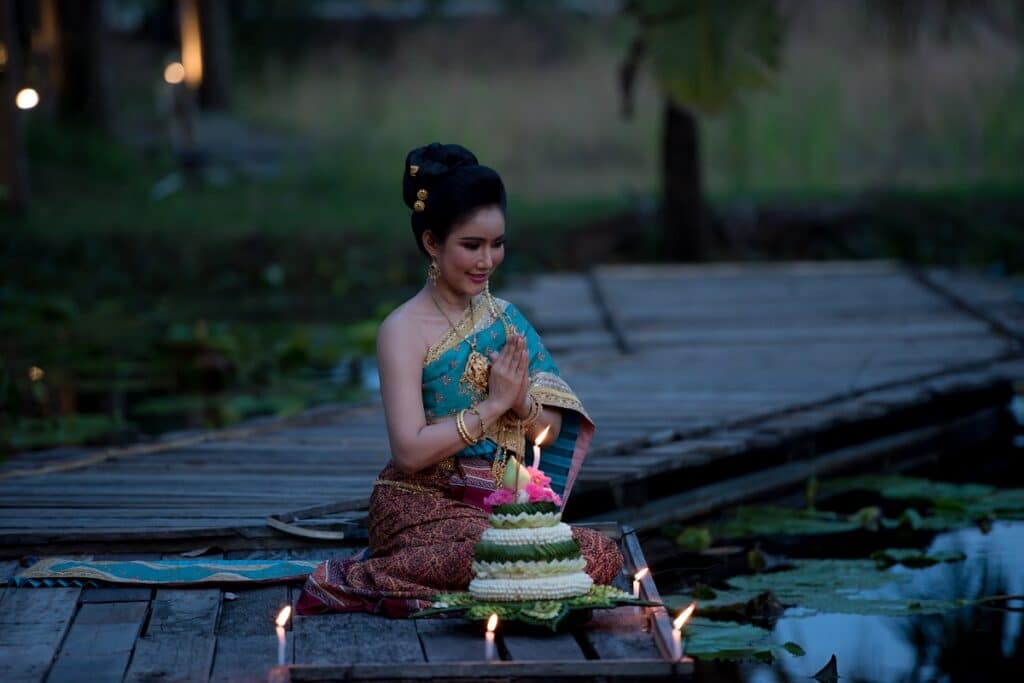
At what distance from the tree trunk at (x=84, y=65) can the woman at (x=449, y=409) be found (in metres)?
15.9

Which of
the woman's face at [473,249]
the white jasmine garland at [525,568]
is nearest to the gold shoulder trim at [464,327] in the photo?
the woman's face at [473,249]

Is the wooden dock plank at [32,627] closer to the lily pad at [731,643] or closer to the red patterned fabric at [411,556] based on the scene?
the red patterned fabric at [411,556]

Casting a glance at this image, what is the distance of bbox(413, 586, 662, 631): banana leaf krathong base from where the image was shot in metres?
3.69

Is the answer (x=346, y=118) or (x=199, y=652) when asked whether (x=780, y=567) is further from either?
(x=346, y=118)

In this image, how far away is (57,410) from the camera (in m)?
8.52

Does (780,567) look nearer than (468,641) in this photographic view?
No

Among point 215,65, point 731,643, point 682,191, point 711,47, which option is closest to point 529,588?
point 731,643

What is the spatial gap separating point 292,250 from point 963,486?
8.55 meters

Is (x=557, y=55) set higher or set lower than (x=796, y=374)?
higher

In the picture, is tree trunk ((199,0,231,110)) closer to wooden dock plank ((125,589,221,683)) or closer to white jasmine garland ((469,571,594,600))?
wooden dock plank ((125,589,221,683))

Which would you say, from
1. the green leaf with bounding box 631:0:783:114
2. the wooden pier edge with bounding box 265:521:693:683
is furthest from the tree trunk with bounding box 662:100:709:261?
the wooden pier edge with bounding box 265:521:693:683

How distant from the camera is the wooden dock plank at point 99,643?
11.9ft

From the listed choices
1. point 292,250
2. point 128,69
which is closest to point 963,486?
point 292,250

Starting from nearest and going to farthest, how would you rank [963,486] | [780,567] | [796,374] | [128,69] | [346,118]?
[780,567], [963,486], [796,374], [346,118], [128,69]
